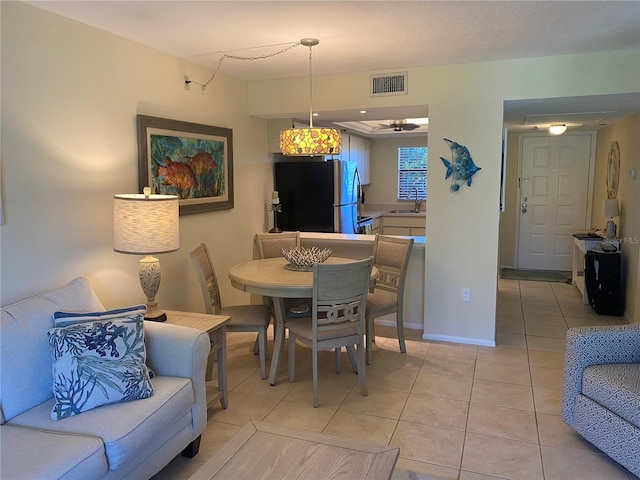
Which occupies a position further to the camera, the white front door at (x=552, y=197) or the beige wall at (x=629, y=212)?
the white front door at (x=552, y=197)

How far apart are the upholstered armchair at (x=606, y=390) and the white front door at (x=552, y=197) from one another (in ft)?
15.6

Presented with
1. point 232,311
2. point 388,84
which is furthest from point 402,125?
point 232,311

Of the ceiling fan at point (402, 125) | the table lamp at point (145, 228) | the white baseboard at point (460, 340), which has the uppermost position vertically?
the ceiling fan at point (402, 125)

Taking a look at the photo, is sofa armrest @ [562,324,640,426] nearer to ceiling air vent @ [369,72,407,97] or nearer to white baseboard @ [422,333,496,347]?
white baseboard @ [422,333,496,347]

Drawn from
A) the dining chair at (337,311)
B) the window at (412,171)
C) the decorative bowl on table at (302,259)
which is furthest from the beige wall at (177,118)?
the window at (412,171)

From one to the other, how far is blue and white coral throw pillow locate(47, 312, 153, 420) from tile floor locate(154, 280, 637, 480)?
58 centimetres

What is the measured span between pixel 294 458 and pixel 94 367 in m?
0.97

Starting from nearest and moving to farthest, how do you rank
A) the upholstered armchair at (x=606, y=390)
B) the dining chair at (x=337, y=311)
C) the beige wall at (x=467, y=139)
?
the upholstered armchair at (x=606, y=390) < the dining chair at (x=337, y=311) < the beige wall at (x=467, y=139)

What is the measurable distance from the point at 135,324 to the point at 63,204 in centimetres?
92

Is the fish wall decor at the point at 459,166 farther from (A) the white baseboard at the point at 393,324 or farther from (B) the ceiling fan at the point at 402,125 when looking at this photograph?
(B) the ceiling fan at the point at 402,125

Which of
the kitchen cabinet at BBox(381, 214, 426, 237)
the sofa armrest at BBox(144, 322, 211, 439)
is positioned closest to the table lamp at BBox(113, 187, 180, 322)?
the sofa armrest at BBox(144, 322, 211, 439)

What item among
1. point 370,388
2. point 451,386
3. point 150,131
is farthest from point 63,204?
point 451,386

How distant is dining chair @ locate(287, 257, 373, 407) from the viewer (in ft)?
9.77

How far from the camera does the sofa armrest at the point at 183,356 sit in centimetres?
245
